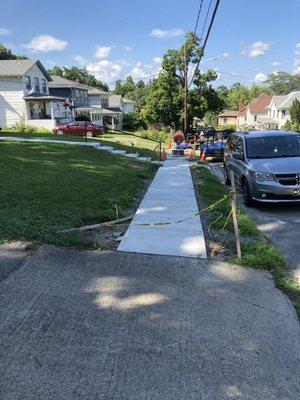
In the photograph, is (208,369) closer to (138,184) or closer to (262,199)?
(262,199)

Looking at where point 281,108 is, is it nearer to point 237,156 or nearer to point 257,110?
point 257,110

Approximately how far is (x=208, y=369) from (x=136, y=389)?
633 mm

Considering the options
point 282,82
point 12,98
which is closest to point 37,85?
point 12,98

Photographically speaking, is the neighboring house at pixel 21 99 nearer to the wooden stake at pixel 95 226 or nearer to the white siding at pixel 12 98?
the white siding at pixel 12 98

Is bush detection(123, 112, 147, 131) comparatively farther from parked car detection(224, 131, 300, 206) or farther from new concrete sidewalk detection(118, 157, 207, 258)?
new concrete sidewalk detection(118, 157, 207, 258)

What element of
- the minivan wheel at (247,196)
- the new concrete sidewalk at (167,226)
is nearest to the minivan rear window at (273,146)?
the minivan wheel at (247,196)

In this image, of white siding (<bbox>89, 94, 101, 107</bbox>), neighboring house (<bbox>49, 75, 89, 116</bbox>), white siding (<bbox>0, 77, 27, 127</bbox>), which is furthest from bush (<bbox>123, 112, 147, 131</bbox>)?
white siding (<bbox>0, 77, 27, 127</bbox>)

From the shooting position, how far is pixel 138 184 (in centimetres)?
1126

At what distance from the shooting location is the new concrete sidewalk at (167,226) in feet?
19.4

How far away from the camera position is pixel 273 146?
10.2 meters

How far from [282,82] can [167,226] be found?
163m

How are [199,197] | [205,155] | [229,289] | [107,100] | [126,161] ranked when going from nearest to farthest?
[229,289]
[199,197]
[126,161]
[205,155]
[107,100]

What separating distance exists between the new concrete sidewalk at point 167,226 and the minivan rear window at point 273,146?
191 cm

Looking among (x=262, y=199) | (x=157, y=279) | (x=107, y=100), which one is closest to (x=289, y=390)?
(x=157, y=279)
